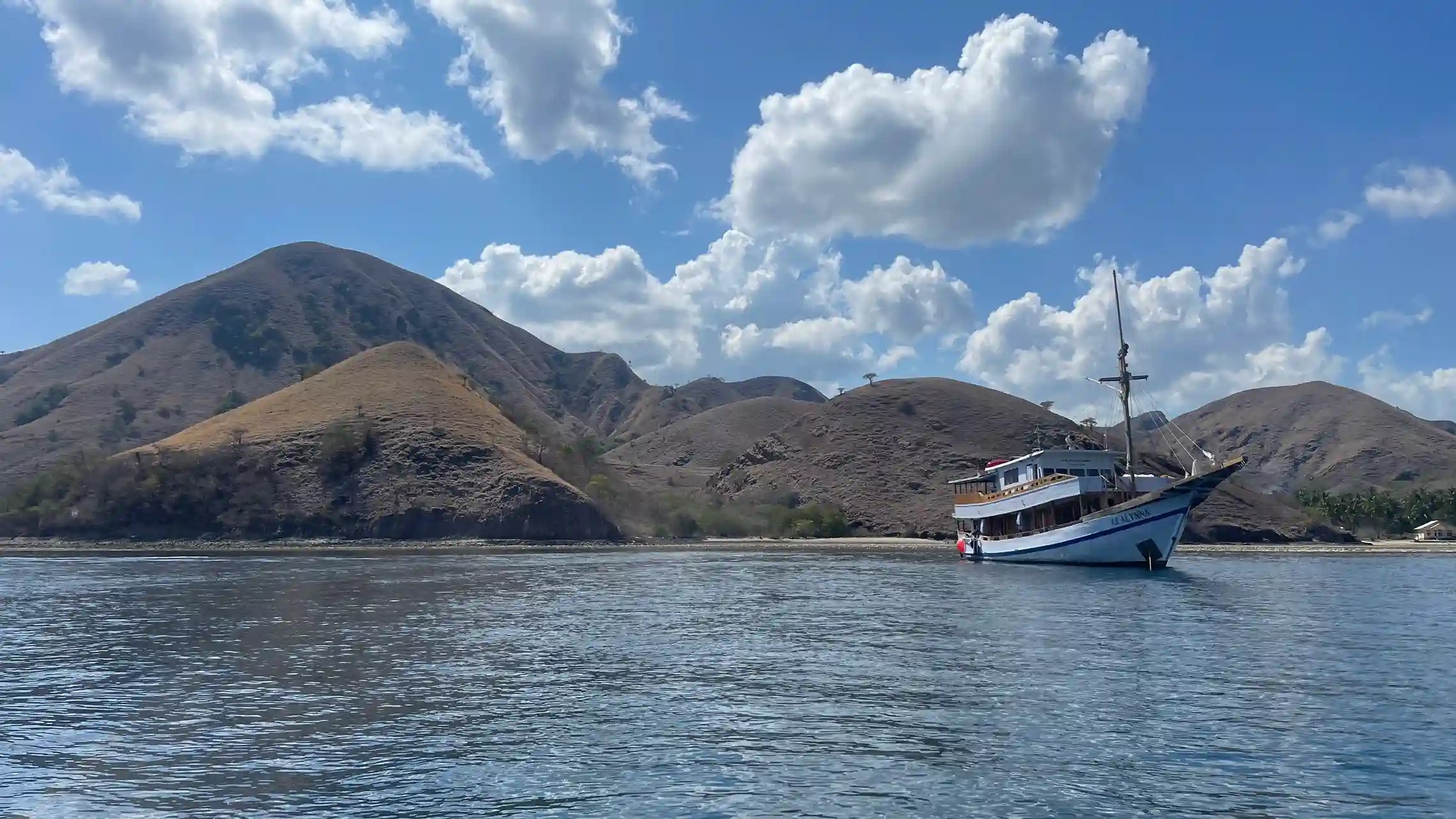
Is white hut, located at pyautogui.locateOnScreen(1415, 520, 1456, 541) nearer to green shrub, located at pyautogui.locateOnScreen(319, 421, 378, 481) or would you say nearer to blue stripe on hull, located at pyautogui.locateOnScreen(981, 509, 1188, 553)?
blue stripe on hull, located at pyautogui.locateOnScreen(981, 509, 1188, 553)

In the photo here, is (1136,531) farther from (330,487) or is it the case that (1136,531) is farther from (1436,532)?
(1436,532)

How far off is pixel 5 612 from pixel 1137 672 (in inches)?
2011

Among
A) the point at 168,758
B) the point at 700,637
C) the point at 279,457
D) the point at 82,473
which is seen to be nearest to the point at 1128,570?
the point at 700,637

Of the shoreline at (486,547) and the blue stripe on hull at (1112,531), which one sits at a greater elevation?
the blue stripe on hull at (1112,531)

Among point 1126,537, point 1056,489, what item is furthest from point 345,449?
point 1126,537

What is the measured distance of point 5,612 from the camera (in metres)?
48.7

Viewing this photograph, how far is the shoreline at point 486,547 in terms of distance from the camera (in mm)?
116062

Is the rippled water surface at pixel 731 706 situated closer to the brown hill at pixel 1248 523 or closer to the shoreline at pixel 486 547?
the shoreline at pixel 486 547

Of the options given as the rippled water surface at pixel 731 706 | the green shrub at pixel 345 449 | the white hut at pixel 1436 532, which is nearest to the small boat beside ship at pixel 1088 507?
the rippled water surface at pixel 731 706

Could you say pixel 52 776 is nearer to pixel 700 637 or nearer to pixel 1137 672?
pixel 700 637

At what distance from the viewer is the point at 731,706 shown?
2600 centimetres

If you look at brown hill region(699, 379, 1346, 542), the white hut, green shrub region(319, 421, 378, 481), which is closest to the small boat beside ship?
brown hill region(699, 379, 1346, 542)

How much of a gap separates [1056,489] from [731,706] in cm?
5893

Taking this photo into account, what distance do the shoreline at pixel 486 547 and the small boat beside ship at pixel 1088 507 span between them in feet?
100
